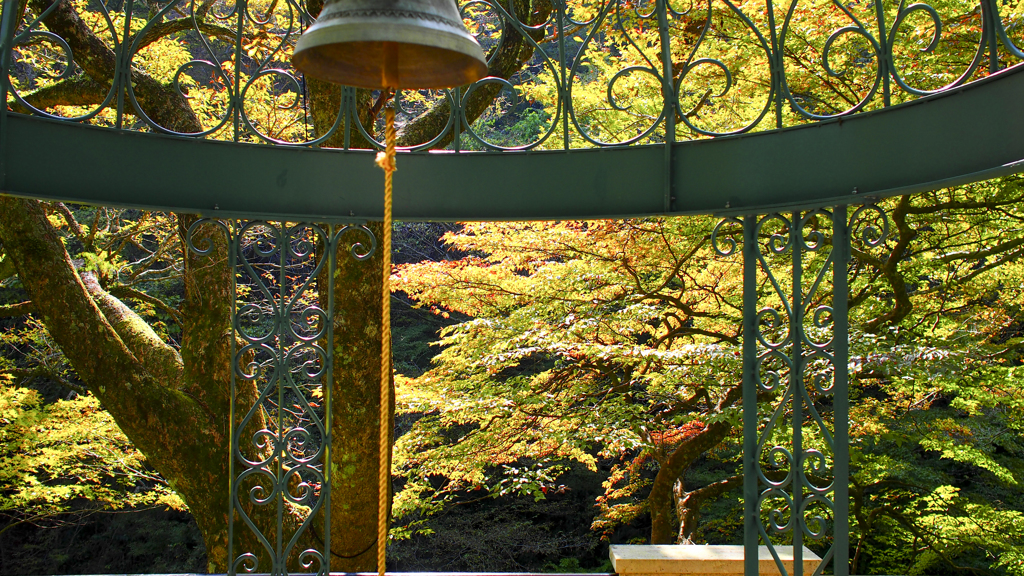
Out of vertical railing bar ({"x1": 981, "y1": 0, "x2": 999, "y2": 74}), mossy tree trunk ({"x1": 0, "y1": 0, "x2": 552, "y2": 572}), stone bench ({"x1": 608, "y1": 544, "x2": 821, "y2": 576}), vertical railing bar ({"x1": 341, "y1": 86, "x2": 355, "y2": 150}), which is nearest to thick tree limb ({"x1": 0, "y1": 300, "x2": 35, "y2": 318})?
mossy tree trunk ({"x1": 0, "y1": 0, "x2": 552, "y2": 572})

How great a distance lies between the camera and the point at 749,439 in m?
2.37

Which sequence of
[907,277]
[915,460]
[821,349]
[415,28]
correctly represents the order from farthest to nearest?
[915,460] < [907,277] < [821,349] < [415,28]

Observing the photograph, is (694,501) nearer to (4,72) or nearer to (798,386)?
(798,386)

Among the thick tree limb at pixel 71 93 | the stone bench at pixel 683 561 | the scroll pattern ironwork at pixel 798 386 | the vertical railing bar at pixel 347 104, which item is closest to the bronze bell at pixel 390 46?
the vertical railing bar at pixel 347 104

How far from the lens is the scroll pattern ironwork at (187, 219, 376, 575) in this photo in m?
2.53

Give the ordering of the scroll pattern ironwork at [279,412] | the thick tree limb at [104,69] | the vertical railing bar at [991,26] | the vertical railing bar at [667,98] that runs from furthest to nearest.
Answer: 1. the thick tree limb at [104,69]
2. the scroll pattern ironwork at [279,412]
3. the vertical railing bar at [667,98]
4. the vertical railing bar at [991,26]

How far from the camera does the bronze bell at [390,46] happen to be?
1222mm

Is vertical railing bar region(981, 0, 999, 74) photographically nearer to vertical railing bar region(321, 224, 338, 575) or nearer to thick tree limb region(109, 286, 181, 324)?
vertical railing bar region(321, 224, 338, 575)

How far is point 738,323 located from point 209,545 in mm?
4079

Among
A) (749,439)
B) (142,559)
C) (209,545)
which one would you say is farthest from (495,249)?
(142,559)

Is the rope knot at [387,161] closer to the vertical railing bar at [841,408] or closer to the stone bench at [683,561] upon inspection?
the vertical railing bar at [841,408]

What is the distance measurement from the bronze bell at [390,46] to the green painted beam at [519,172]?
98 centimetres

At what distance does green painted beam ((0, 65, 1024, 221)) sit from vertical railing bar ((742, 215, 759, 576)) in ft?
0.59

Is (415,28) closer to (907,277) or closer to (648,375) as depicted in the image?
(648,375)
